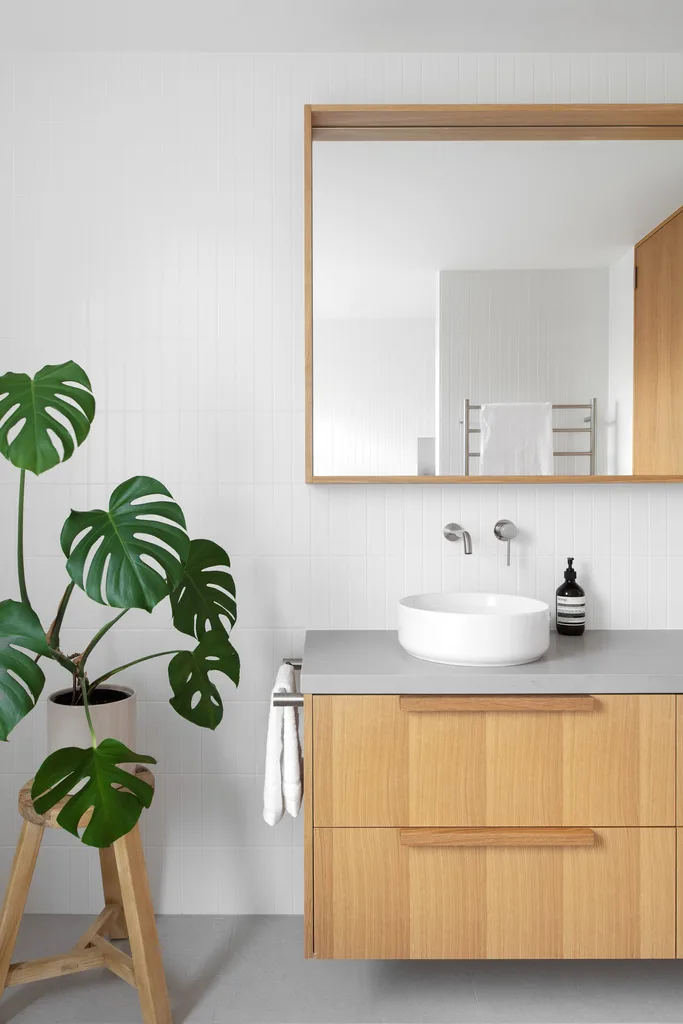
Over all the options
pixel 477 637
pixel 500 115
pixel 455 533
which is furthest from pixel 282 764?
pixel 500 115

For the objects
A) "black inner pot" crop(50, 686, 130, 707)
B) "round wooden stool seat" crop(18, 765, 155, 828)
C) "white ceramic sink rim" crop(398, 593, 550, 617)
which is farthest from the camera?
→ "white ceramic sink rim" crop(398, 593, 550, 617)

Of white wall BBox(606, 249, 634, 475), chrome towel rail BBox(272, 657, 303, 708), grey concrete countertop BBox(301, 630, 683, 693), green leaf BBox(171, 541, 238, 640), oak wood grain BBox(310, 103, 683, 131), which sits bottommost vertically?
chrome towel rail BBox(272, 657, 303, 708)

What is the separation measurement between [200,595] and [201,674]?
0.18 metres

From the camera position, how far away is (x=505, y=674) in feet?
5.39

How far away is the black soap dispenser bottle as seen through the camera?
2.06 metres

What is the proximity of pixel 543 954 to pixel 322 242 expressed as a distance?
5.91ft

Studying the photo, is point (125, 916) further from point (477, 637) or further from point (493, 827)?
point (477, 637)

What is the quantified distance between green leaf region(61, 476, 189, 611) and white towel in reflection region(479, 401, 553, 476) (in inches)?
36.1

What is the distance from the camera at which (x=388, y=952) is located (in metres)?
1.67

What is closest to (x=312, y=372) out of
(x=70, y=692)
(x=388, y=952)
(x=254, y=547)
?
(x=254, y=547)

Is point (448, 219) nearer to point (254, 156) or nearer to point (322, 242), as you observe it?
point (322, 242)

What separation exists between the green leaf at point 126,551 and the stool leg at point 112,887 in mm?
864

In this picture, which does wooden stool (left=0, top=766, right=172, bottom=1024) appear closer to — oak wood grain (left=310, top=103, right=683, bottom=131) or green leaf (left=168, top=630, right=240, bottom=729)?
green leaf (left=168, top=630, right=240, bottom=729)

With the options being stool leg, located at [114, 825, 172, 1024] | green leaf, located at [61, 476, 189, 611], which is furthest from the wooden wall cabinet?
green leaf, located at [61, 476, 189, 611]
